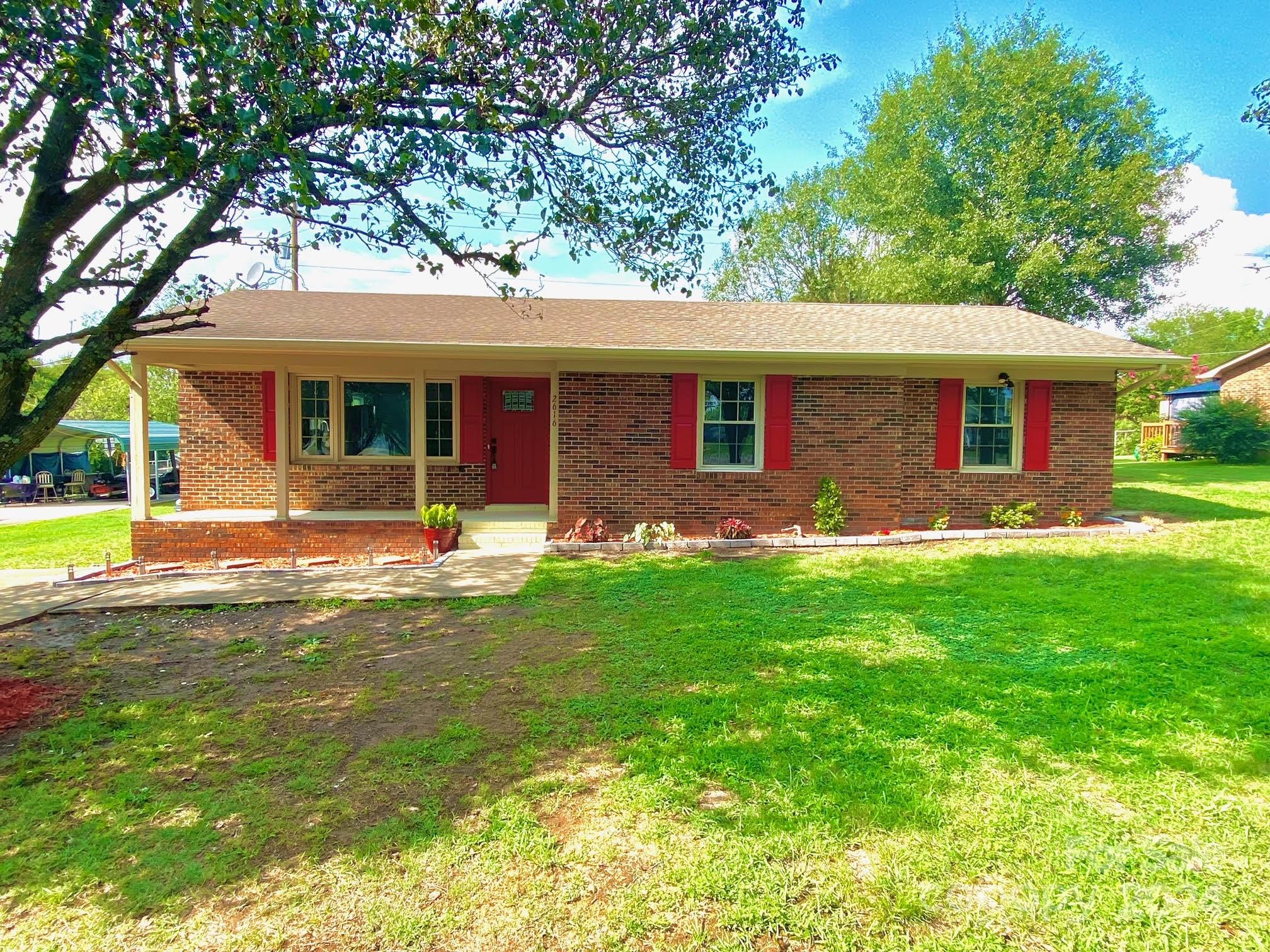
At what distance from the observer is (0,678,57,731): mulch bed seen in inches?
152

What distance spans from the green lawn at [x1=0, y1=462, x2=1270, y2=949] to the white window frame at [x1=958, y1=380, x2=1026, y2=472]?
180 inches

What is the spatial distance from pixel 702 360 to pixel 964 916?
296 inches

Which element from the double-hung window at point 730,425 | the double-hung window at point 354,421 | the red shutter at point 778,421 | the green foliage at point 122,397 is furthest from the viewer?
the green foliage at point 122,397

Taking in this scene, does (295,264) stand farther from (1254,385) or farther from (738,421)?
(1254,385)

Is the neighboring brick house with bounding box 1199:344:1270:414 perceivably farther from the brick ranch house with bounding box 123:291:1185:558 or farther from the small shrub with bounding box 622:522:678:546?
the small shrub with bounding box 622:522:678:546

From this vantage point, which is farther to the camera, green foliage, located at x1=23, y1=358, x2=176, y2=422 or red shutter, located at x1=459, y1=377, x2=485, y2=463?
green foliage, located at x1=23, y1=358, x2=176, y2=422

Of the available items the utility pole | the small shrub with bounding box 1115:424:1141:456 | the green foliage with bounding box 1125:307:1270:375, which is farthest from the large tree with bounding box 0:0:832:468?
the green foliage with bounding box 1125:307:1270:375

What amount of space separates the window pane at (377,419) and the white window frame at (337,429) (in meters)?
0.07

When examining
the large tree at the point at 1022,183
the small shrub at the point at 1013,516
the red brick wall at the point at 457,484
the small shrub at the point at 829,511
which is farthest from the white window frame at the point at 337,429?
the large tree at the point at 1022,183

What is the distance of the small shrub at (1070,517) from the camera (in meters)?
9.59

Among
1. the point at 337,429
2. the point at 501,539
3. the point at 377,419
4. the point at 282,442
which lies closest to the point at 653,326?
the point at 501,539

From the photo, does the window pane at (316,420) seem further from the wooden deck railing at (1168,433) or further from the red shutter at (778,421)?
the wooden deck railing at (1168,433)

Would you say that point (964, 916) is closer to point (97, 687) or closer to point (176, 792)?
point (176, 792)

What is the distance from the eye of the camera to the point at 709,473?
936cm
